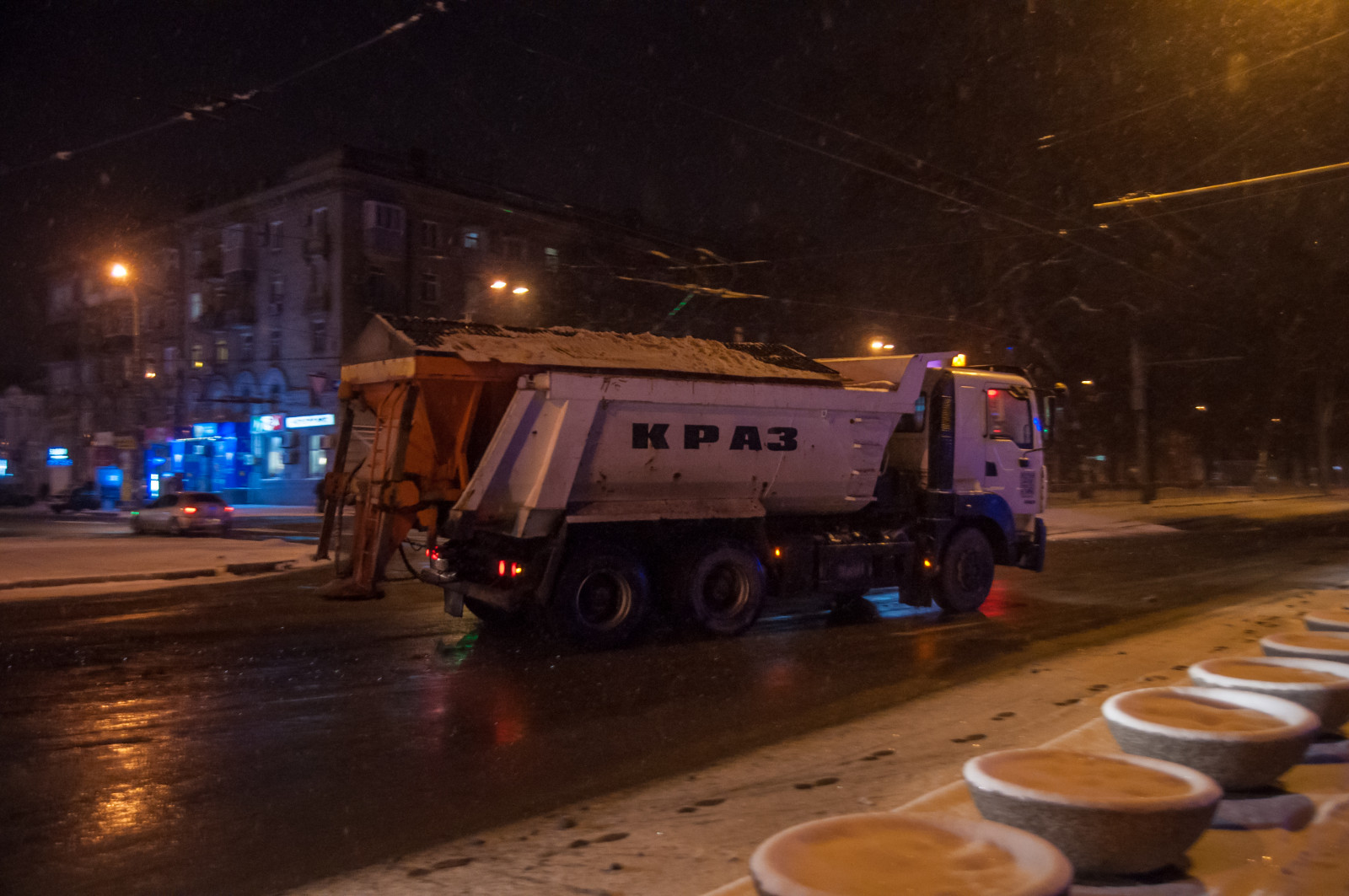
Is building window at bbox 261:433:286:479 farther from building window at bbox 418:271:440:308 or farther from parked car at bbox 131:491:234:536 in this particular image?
parked car at bbox 131:491:234:536

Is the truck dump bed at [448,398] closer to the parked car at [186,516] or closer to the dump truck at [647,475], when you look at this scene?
the dump truck at [647,475]

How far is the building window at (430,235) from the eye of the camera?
42.2 metres

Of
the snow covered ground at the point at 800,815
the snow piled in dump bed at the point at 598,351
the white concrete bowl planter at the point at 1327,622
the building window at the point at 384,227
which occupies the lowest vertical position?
the snow covered ground at the point at 800,815

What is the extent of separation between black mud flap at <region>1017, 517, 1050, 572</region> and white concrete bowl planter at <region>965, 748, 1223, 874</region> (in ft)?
31.1

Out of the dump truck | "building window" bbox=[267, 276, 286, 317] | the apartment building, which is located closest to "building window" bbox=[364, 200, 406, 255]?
the apartment building

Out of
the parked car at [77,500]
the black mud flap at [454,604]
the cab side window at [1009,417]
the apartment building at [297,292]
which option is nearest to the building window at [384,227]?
the apartment building at [297,292]

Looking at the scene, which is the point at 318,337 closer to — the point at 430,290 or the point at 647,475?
the point at 430,290

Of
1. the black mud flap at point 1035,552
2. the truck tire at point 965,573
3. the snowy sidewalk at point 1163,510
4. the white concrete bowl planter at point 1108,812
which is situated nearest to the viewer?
the white concrete bowl planter at point 1108,812

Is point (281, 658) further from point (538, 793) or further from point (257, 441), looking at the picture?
point (257, 441)

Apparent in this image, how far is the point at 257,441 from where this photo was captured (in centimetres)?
4403

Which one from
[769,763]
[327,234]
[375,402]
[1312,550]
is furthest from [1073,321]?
[769,763]

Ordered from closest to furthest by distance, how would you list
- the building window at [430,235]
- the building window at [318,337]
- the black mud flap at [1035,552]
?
1. the black mud flap at [1035,552]
2. the building window at [318,337]
3. the building window at [430,235]

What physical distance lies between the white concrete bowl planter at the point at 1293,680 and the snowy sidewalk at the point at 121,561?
14685 mm

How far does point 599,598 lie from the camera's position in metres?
9.62
